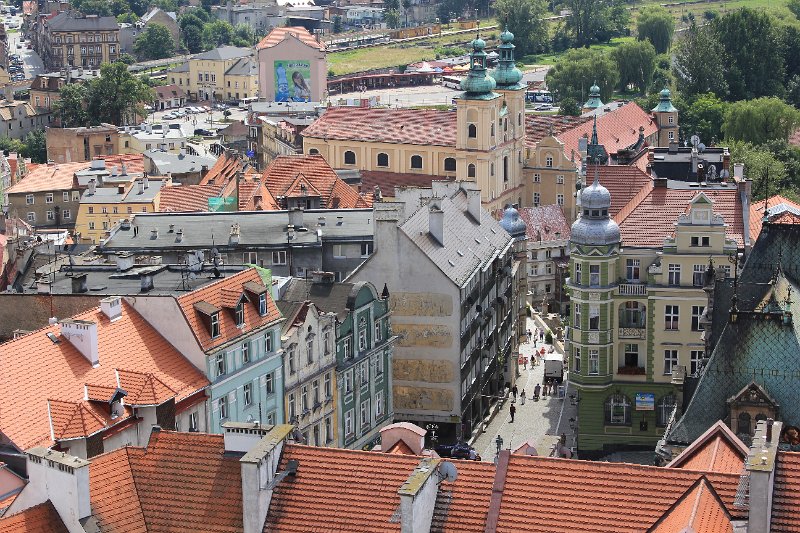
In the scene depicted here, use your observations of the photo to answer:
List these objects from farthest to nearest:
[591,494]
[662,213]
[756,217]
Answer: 1. [756,217]
2. [662,213]
3. [591,494]

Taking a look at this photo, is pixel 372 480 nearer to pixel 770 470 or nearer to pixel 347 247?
pixel 770 470

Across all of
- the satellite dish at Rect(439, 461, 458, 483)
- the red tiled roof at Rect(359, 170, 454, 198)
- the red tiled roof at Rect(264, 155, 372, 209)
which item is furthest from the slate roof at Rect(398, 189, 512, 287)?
the red tiled roof at Rect(359, 170, 454, 198)

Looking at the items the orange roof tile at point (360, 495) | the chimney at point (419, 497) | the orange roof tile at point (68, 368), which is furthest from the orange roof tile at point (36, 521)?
the orange roof tile at point (68, 368)

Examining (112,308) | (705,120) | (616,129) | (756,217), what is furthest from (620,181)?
(705,120)

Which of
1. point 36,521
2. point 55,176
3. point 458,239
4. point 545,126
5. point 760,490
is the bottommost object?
point 55,176

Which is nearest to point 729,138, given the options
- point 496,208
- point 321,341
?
point 496,208

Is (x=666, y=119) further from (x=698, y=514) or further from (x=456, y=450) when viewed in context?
(x=698, y=514)

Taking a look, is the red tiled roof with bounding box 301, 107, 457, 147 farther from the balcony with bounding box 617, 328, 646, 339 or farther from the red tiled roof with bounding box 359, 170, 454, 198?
the balcony with bounding box 617, 328, 646, 339
